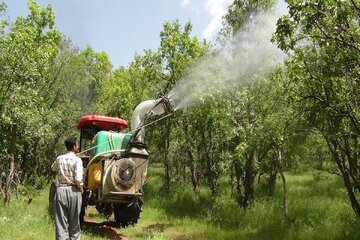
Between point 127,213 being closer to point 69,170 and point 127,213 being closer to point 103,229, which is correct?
point 103,229

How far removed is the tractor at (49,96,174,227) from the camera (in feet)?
33.2

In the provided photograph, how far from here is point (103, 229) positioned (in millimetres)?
11984

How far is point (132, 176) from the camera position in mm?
10273

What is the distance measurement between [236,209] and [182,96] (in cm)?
488

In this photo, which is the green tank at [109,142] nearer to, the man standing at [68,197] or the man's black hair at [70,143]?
the man's black hair at [70,143]

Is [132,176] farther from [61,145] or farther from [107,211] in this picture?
[61,145]

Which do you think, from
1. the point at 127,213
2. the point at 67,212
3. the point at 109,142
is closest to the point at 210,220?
the point at 127,213

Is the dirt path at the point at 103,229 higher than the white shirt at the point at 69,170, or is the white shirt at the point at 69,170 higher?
the white shirt at the point at 69,170

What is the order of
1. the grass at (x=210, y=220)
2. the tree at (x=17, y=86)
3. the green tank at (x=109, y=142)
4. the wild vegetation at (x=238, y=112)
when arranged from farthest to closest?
the tree at (x=17, y=86) < the green tank at (x=109, y=142) < the grass at (x=210, y=220) < the wild vegetation at (x=238, y=112)

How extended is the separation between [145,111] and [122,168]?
Answer: 1.85m

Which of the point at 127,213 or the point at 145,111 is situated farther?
the point at 127,213

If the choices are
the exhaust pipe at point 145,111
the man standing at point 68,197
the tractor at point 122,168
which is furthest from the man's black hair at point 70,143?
the exhaust pipe at point 145,111

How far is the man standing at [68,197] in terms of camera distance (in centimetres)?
715

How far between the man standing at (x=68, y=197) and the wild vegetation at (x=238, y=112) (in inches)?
136
